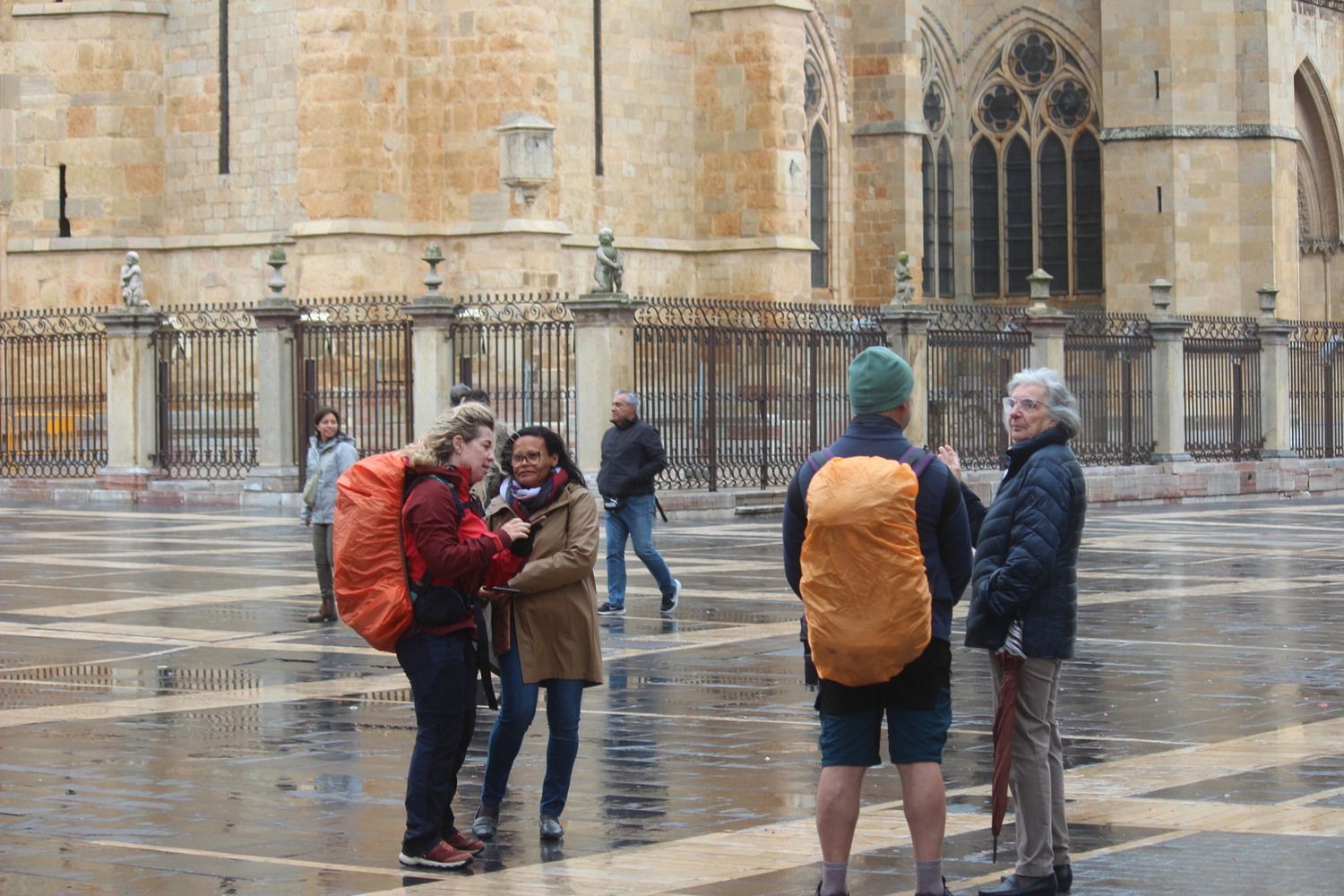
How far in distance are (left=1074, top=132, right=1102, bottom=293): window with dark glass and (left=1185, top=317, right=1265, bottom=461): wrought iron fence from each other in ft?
33.0

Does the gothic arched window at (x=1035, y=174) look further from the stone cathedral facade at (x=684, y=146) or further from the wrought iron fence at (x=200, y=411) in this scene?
the wrought iron fence at (x=200, y=411)

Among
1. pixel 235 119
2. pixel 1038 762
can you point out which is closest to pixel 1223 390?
pixel 235 119

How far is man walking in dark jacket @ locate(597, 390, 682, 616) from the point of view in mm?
16859

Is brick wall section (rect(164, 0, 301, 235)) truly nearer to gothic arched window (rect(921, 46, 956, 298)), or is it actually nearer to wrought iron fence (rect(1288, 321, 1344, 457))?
gothic arched window (rect(921, 46, 956, 298))

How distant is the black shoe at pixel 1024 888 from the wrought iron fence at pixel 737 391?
65.9 ft

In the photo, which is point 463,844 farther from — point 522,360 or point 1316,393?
point 1316,393

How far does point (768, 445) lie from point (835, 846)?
2223cm

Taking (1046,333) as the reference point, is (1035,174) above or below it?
above

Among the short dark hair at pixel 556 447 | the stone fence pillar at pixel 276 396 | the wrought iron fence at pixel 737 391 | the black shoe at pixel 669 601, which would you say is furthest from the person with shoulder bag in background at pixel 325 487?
the stone fence pillar at pixel 276 396

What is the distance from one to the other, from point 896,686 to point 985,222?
3967 centimetres

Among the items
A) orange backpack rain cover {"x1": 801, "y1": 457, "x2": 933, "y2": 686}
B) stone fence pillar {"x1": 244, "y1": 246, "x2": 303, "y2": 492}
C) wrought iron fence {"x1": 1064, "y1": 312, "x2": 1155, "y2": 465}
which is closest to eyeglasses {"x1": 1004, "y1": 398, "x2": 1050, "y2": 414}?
orange backpack rain cover {"x1": 801, "y1": 457, "x2": 933, "y2": 686}

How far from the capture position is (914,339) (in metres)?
30.5

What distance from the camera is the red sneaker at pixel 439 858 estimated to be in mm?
8008

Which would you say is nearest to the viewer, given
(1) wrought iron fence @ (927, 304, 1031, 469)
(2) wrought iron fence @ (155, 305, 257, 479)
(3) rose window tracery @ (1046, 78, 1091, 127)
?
(2) wrought iron fence @ (155, 305, 257, 479)
